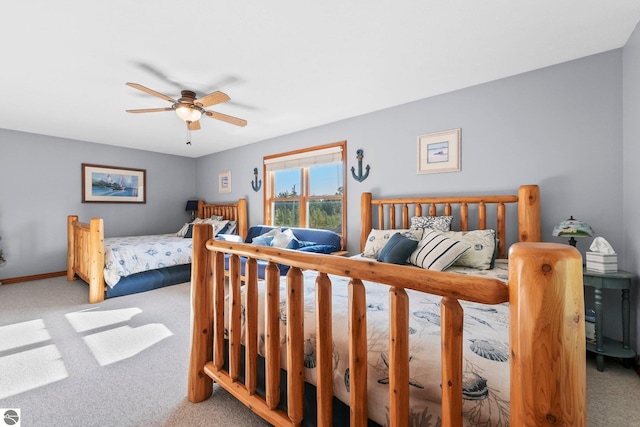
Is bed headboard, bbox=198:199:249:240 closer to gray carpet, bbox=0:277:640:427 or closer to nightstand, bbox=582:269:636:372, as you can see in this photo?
gray carpet, bbox=0:277:640:427

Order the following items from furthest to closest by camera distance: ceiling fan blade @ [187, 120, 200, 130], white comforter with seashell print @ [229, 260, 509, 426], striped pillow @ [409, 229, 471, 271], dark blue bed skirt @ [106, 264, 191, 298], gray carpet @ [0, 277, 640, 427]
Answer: dark blue bed skirt @ [106, 264, 191, 298], ceiling fan blade @ [187, 120, 200, 130], striped pillow @ [409, 229, 471, 271], gray carpet @ [0, 277, 640, 427], white comforter with seashell print @ [229, 260, 509, 426]

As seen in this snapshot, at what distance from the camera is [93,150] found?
481 cm

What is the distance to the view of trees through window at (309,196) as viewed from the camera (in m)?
3.86

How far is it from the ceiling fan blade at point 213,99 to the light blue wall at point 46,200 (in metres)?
3.58

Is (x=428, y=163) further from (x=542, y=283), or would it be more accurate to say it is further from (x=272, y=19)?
(x=542, y=283)

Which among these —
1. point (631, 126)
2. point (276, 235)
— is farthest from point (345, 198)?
point (631, 126)

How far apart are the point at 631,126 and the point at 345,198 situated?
2526 mm

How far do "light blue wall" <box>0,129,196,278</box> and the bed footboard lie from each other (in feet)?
1.76

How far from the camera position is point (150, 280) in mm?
3811

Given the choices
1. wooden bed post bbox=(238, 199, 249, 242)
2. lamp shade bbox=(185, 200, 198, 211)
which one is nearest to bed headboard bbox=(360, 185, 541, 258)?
wooden bed post bbox=(238, 199, 249, 242)

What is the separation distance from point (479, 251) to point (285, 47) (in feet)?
6.89

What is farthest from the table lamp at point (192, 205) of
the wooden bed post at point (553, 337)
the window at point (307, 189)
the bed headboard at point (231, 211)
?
the wooden bed post at point (553, 337)

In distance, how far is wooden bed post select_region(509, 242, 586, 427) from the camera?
0.58 m

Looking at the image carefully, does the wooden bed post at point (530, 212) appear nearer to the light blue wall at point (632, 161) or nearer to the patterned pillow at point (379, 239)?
the light blue wall at point (632, 161)
